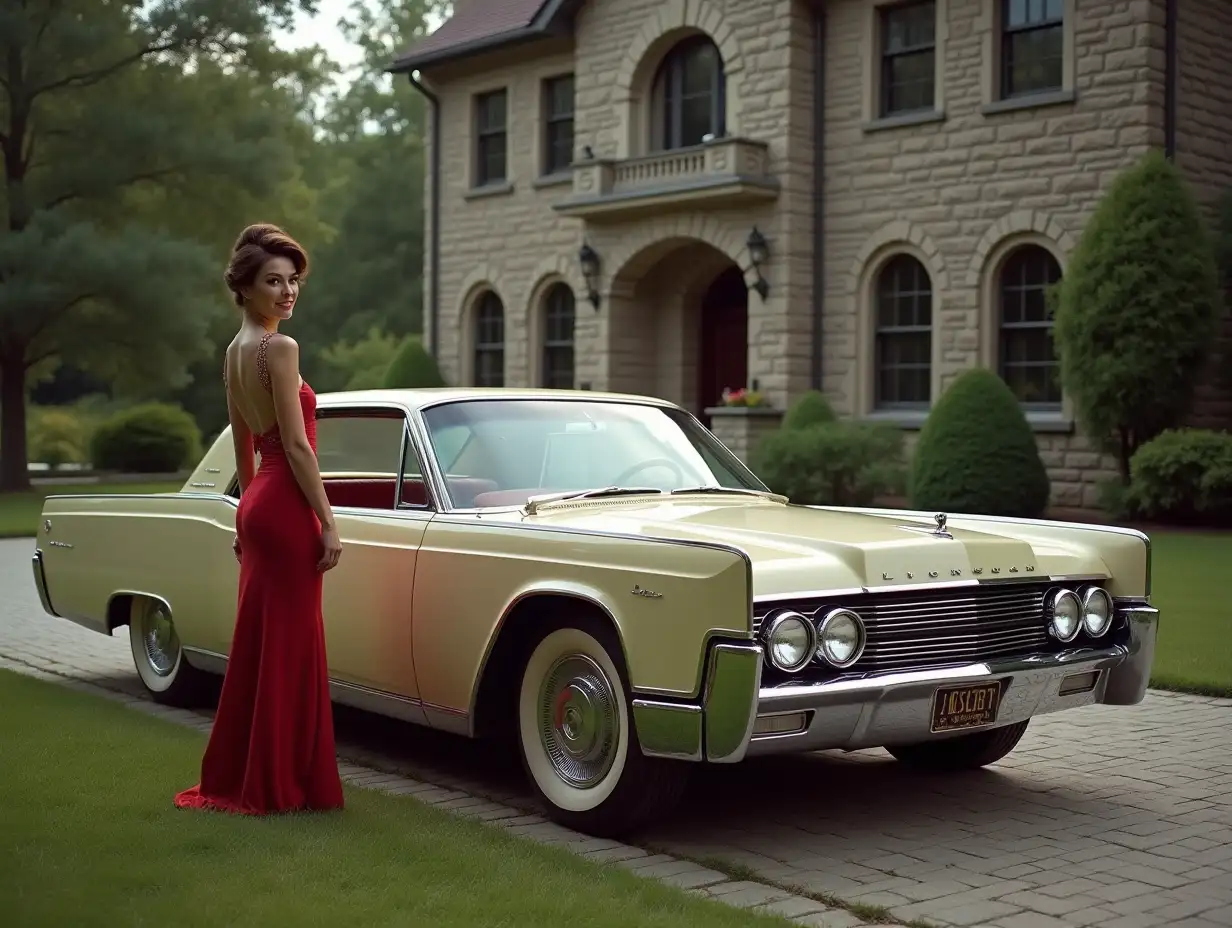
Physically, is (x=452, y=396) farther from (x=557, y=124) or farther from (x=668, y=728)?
(x=557, y=124)

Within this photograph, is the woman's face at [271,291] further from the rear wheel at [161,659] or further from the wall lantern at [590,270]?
the wall lantern at [590,270]

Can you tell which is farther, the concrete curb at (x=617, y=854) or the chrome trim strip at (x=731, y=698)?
the chrome trim strip at (x=731, y=698)

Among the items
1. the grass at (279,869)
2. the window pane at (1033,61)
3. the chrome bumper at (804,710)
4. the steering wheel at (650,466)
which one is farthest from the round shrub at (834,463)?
the grass at (279,869)

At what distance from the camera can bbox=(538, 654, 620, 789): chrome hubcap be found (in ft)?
17.9

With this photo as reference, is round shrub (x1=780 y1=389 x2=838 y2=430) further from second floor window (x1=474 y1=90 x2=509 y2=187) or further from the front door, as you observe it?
second floor window (x1=474 y1=90 x2=509 y2=187)

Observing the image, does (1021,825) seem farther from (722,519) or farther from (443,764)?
(443,764)

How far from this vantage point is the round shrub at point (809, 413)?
67.1 feet

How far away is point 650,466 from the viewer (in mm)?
6785

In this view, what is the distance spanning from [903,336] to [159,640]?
48.9 feet

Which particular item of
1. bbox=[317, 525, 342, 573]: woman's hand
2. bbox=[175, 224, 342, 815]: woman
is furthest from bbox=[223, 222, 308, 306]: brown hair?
bbox=[317, 525, 342, 573]: woman's hand

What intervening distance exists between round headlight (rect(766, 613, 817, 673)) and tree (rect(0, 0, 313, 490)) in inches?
958

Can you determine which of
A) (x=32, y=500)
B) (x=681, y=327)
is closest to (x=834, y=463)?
(x=681, y=327)

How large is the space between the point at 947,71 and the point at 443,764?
1590cm

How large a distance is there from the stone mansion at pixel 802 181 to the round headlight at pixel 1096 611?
13487 mm
